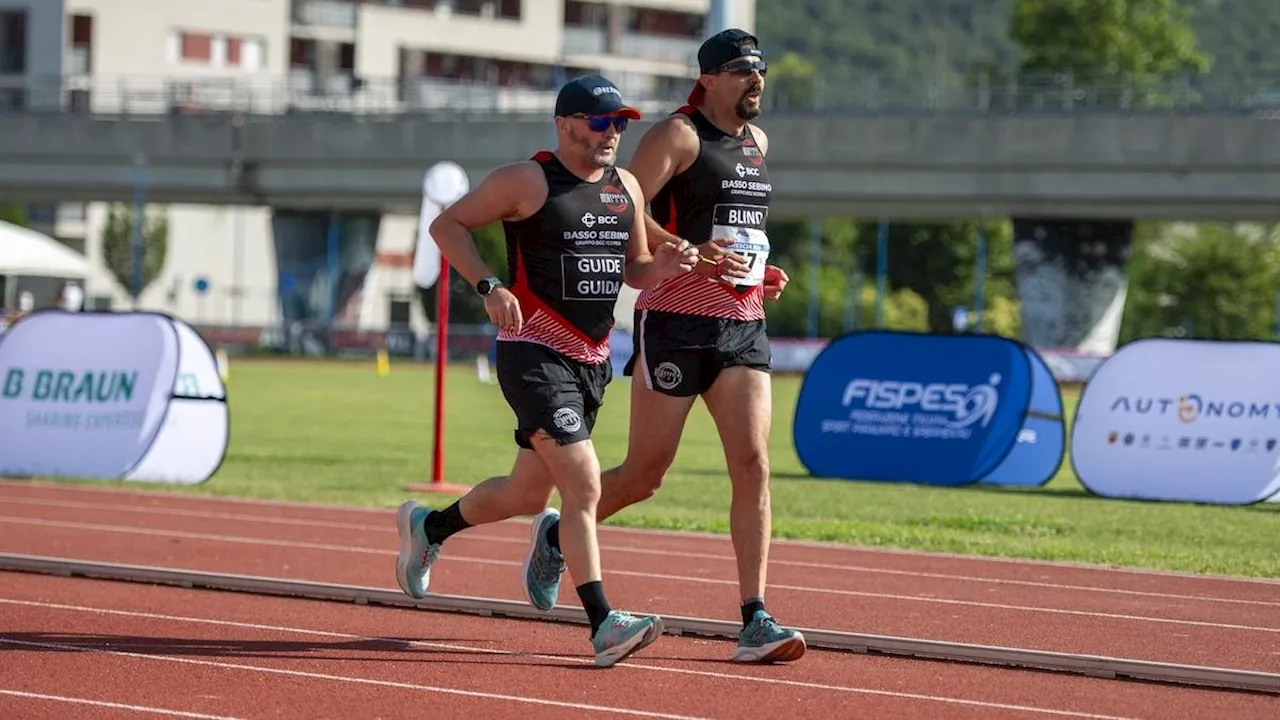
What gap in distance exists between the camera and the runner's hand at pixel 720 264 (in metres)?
8.02

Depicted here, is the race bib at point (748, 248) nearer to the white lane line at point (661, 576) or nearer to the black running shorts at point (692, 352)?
the black running shorts at point (692, 352)

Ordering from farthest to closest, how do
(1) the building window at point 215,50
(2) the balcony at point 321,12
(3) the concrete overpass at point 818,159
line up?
(2) the balcony at point 321,12 → (1) the building window at point 215,50 → (3) the concrete overpass at point 818,159

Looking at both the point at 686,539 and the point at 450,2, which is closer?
the point at 686,539

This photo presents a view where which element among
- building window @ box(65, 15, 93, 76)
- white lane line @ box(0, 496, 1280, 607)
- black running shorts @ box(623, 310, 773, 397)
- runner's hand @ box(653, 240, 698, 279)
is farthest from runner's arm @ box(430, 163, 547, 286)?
building window @ box(65, 15, 93, 76)

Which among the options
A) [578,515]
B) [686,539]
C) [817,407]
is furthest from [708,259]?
[817,407]

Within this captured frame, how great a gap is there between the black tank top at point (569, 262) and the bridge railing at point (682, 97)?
48.0 meters

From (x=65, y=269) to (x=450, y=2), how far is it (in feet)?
155

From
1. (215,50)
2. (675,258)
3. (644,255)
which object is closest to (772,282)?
(644,255)

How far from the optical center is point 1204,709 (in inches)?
277

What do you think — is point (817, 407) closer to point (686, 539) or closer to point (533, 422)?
point (686, 539)

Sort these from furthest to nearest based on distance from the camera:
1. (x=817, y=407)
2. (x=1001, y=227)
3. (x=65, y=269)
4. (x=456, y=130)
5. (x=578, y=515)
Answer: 1. (x=1001, y=227)
2. (x=456, y=130)
3. (x=65, y=269)
4. (x=817, y=407)
5. (x=578, y=515)

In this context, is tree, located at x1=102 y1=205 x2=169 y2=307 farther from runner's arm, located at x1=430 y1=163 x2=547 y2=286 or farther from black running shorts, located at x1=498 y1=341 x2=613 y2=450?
black running shorts, located at x1=498 y1=341 x2=613 y2=450

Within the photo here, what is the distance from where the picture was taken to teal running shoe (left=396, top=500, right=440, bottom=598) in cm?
872

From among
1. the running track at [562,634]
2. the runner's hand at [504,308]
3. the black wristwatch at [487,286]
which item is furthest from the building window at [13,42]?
the runner's hand at [504,308]
